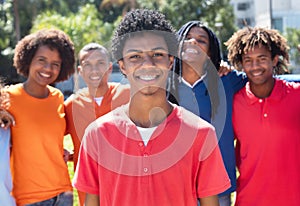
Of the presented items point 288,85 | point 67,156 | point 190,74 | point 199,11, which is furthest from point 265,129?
point 199,11

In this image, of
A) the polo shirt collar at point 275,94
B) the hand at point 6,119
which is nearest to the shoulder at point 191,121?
the polo shirt collar at point 275,94

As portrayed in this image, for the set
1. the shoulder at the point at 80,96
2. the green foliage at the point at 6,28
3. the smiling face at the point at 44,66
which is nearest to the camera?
the smiling face at the point at 44,66

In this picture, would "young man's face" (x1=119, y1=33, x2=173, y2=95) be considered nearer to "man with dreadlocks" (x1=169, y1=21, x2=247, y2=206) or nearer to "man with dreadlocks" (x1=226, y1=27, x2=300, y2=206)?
"man with dreadlocks" (x1=169, y1=21, x2=247, y2=206)

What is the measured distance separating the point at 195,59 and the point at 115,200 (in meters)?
1.40

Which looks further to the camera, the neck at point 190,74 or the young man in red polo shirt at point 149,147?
the neck at point 190,74

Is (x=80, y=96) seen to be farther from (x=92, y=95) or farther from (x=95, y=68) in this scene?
(x=95, y=68)

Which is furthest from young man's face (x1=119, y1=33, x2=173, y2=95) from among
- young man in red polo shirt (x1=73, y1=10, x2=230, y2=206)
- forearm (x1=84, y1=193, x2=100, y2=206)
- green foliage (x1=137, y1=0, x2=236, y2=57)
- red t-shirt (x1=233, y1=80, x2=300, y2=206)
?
green foliage (x1=137, y1=0, x2=236, y2=57)

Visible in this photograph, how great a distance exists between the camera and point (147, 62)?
7.54 ft

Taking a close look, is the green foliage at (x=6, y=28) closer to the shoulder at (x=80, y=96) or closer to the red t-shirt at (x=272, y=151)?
the shoulder at (x=80, y=96)

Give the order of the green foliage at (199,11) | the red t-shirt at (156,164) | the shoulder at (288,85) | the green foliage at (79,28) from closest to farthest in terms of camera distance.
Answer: the red t-shirt at (156,164), the shoulder at (288,85), the green foliage at (79,28), the green foliage at (199,11)

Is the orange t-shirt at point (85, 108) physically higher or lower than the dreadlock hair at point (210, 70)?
lower

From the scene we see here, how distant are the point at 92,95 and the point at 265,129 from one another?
141 cm

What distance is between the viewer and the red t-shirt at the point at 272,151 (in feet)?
10.00

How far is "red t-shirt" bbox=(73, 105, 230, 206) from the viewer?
2.28 meters
